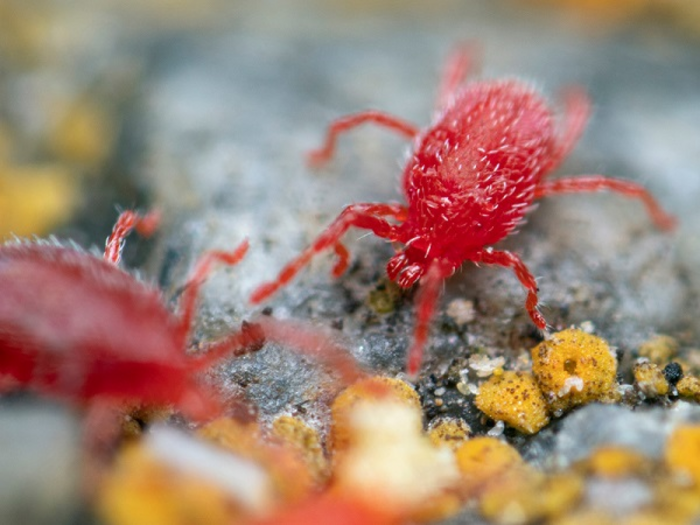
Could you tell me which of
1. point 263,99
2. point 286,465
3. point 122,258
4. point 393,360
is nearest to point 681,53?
point 263,99

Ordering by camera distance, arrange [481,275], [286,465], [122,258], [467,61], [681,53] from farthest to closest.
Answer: [681,53], [467,61], [122,258], [481,275], [286,465]

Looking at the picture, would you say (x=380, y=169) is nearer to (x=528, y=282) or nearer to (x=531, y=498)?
(x=528, y=282)

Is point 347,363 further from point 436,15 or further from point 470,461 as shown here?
point 436,15

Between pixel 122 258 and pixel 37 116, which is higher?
pixel 37 116

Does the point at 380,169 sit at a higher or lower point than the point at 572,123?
lower

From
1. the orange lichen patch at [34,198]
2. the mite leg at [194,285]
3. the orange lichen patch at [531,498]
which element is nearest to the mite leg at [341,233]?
the mite leg at [194,285]

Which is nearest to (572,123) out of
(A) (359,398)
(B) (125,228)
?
(A) (359,398)

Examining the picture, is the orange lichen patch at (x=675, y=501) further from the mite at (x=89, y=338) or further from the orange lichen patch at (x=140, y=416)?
the orange lichen patch at (x=140, y=416)
